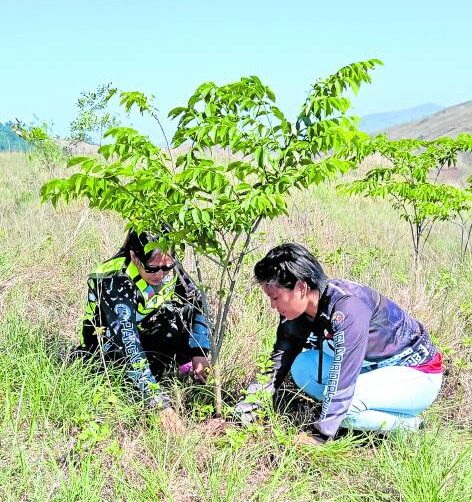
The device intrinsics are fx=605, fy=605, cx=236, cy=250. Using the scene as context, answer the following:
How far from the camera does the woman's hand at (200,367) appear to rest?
343cm

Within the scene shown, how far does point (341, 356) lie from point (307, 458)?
48 cm

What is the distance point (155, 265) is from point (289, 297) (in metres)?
0.71

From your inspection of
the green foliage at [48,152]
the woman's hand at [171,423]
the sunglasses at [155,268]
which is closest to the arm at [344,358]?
the woman's hand at [171,423]

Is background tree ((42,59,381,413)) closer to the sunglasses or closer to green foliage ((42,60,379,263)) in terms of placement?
green foliage ((42,60,379,263))

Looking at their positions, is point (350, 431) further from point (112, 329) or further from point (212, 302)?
point (212, 302)

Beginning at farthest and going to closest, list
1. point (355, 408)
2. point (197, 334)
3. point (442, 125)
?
point (442, 125), point (197, 334), point (355, 408)

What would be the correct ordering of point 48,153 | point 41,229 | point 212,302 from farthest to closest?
1. point 48,153
2. point 41,229
3. point 212,302

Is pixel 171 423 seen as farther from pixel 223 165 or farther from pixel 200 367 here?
pixel 223 165

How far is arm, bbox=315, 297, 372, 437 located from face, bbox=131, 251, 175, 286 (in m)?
0.86

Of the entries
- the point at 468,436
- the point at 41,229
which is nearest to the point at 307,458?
the point at 468,436

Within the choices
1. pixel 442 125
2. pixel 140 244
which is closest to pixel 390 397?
pixel 140 244

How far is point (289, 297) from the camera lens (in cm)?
274

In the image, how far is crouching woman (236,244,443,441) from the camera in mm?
2725

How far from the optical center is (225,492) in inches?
95.0
